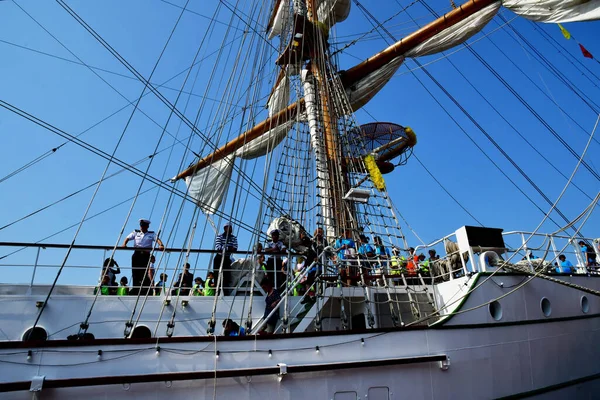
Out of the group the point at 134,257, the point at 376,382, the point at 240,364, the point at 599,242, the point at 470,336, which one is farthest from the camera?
the point at 599,242

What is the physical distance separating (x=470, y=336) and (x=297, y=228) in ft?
11.4

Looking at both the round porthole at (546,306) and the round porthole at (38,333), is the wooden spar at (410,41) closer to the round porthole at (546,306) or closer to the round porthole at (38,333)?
the round porthole at (546,306)

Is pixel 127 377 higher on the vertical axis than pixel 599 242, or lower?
lower

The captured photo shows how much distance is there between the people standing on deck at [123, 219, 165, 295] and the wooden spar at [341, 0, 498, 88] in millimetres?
10372

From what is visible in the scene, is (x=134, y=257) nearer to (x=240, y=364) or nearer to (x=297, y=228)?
(x=297, y=228)

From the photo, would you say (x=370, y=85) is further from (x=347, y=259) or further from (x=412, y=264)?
(x=347, y=259)

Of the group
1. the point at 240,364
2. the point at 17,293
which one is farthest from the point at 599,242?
the point at 17,293

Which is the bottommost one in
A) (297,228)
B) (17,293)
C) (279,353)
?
(279,353)

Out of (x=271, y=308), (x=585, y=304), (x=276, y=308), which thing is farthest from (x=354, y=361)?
(x=585, y=304)

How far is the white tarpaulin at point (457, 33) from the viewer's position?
12328mm

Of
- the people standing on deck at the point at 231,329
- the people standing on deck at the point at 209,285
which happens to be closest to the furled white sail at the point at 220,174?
the people standing on deck at the point at 209,285

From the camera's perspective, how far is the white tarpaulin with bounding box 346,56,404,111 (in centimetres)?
1476

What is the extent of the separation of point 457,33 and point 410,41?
1.56 meters

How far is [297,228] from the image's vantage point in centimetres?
756
